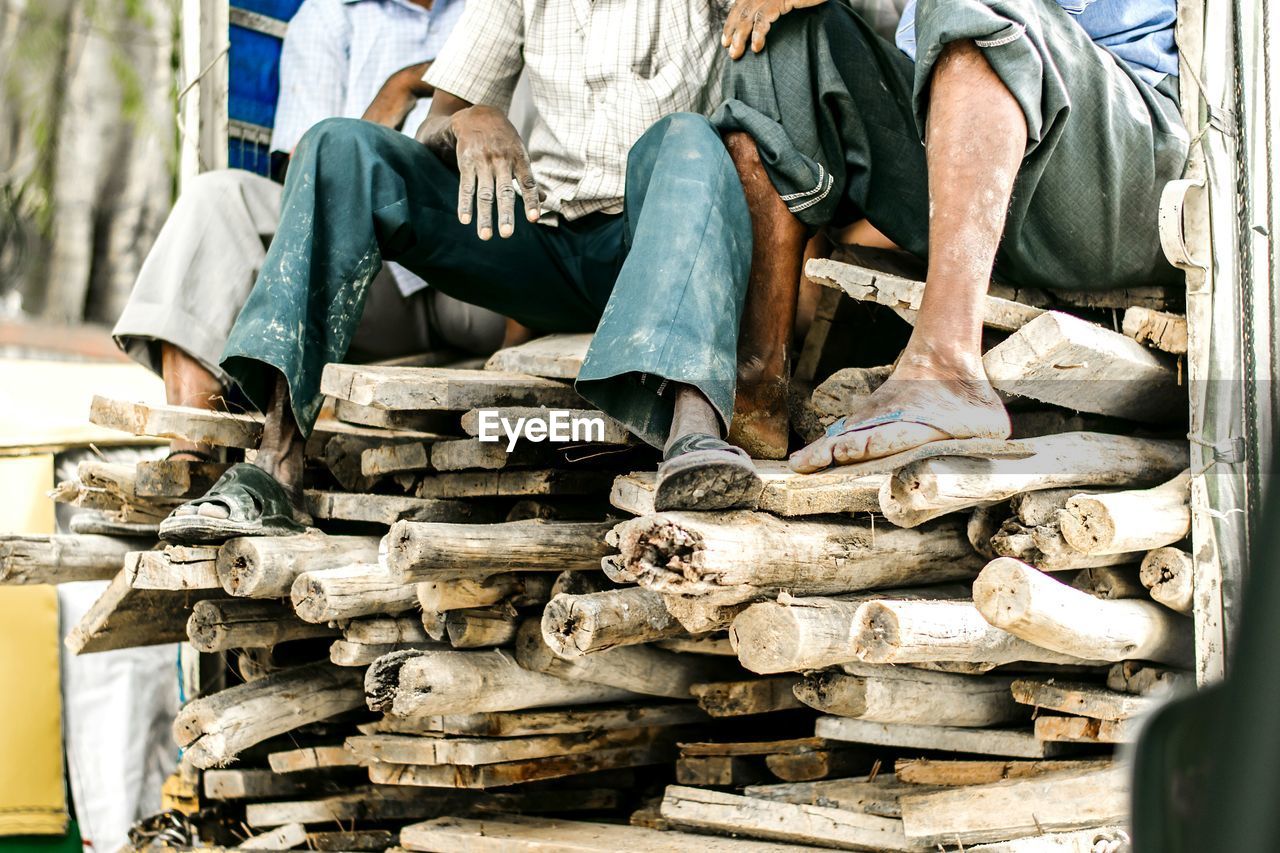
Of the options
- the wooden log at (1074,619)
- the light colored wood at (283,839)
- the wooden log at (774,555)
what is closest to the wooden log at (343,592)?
the wooden log at (774,555)

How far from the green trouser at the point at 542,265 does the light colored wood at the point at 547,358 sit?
0.35 feet

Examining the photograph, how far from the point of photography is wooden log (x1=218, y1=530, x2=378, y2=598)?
2.99m

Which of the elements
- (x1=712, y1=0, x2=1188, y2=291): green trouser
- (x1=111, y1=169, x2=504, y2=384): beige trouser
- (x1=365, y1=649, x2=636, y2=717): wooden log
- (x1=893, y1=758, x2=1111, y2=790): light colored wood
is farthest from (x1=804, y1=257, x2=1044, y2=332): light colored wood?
(x1=111, y1=169, x2=504, y2=384): beige trouser

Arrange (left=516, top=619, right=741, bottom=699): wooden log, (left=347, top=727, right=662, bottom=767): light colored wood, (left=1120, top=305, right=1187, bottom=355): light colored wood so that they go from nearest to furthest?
(left=1120, top=305, right=1187, bottom=355): light colored wood → (left=516, top=619, right=741, bottom=699): wooden log → (left=347, top=727, right=662, bottom=767): light colored wood

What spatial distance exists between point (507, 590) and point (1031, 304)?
139cm

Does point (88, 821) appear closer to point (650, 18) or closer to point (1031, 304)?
point (650, 18)

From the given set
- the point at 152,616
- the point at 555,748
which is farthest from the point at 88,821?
the point at 555,748

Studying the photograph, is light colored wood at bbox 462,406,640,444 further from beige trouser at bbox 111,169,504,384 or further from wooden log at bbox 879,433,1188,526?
beige trouser at bbox 111,169,504,384

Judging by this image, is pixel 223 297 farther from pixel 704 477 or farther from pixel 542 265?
pixel 704 477

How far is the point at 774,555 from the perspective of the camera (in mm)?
2508

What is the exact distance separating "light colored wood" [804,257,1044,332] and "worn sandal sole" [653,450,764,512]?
594 millimetres

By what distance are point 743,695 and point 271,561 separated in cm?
120

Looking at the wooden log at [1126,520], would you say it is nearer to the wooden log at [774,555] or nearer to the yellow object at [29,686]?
the wooden log at [774,555]

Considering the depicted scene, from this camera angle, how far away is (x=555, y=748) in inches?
139
